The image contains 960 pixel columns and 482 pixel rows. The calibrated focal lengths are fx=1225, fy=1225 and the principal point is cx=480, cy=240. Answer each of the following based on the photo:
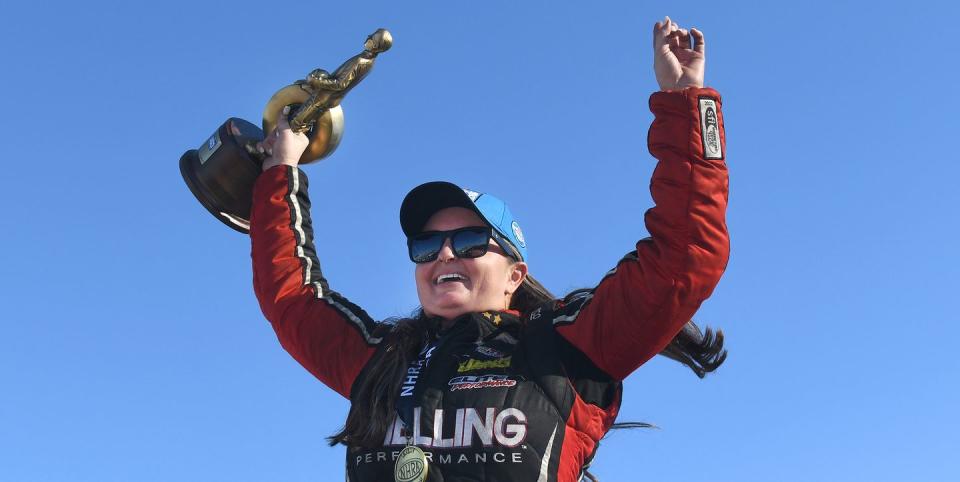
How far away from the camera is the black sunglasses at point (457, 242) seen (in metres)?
6.09

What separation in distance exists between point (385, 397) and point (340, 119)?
2121 millimetres

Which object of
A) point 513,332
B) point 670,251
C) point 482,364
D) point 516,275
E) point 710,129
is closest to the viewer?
point 670,251

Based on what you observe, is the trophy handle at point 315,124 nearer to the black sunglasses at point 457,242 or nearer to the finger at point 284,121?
the finger at point 284,121

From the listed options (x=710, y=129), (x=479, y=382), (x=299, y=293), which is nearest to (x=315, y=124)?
(x=299, y=293)

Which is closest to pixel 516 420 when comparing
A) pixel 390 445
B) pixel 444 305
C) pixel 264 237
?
pixel 390 445

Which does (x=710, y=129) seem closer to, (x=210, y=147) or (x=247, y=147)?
(x=247, y=147)

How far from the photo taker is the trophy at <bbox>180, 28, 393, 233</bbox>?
6.95 m

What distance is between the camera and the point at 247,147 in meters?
6.98

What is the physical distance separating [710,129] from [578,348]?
1.12m

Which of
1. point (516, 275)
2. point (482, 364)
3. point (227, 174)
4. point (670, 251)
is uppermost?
point (227, 174)

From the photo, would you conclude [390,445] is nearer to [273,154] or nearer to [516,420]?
[516,420]

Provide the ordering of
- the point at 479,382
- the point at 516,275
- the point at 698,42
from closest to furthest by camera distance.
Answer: the point at 479,382
the point at 698,42
the point at 516,275

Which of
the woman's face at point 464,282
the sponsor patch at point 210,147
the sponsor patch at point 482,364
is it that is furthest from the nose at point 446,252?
the sponsor patch at point 210,147

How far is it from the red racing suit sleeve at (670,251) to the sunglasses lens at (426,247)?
3.20 ft
